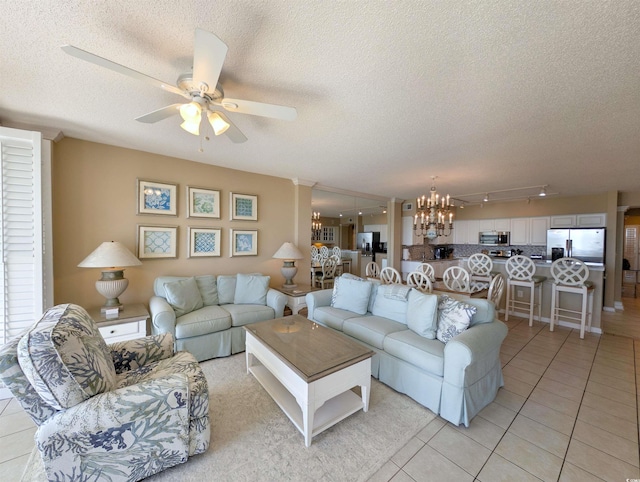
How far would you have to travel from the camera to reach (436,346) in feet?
7.06

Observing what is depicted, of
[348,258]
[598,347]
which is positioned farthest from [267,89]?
[598,347]

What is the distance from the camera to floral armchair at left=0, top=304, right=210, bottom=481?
123cm

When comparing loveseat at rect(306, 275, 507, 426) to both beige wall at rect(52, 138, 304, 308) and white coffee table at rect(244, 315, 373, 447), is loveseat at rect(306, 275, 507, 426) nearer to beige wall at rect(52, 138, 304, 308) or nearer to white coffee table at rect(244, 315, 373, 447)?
white coffee table at rect(244, 315, 373, 447)

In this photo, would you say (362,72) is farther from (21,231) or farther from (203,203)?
(21,231)

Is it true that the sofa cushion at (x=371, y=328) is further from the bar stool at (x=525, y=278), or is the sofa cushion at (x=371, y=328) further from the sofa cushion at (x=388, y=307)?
the bar stool at (x=525, y=278)

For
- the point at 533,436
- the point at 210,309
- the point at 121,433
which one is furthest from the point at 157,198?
the point at 533,436

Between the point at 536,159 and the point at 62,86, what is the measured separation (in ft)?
15.7

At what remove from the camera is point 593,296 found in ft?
13.0

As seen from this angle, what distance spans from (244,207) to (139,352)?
8.15 ft

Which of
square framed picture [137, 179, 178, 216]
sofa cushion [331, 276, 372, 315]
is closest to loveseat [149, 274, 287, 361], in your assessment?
sofa cushion [331, 276, 372, 315]

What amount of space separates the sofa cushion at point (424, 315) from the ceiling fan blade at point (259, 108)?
1983 mm

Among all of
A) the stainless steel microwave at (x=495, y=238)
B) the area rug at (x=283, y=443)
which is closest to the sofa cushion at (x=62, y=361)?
the area rug at (x=283, y=443)

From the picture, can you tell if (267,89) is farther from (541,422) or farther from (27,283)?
(541,422)

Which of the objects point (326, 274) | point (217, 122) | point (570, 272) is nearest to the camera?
point (217, 122)
